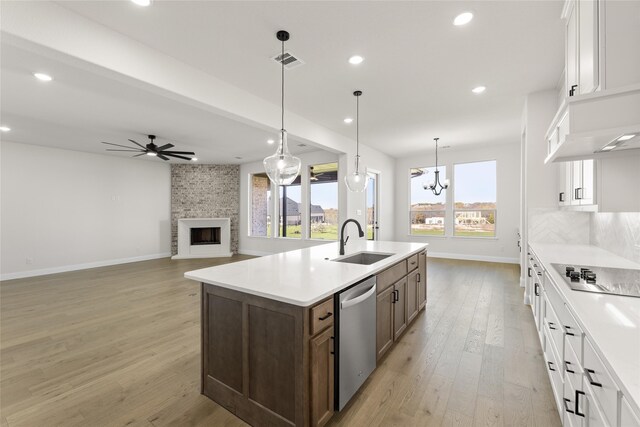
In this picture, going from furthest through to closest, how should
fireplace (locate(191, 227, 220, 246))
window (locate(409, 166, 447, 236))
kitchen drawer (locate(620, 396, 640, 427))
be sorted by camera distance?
1. fireplace (locate(191, 227, 220, 246))
2. window (locate(409, 166, 447, 236))
3. kitchen drawer (locate(620, 396, 640, 427))

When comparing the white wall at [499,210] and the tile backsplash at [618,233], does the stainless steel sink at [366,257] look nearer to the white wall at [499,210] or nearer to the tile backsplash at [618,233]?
the tile backsplash at [618,233]

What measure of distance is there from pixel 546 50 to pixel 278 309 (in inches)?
140

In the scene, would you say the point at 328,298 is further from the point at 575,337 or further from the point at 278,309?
the point at 575,337

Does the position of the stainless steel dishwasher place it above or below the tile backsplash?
below

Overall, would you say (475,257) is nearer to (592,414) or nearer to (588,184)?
(588,184)

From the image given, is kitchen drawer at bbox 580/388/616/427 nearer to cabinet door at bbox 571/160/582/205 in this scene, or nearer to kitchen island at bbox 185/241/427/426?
kitchen island at bbox 185/241/427/426

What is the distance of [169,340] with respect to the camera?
2.94 metres

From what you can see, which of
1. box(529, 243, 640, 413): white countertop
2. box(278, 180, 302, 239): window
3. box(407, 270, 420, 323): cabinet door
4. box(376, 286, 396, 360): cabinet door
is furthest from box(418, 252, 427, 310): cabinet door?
box(278, 180, 302, 239): window

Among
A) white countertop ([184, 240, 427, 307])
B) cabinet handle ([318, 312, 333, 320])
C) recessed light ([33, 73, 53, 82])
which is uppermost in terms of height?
recessed light ([33, 73, 53, 82])

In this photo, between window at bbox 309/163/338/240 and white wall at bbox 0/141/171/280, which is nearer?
white wall at bbox 0/141/171/280

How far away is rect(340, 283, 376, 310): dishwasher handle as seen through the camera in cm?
180

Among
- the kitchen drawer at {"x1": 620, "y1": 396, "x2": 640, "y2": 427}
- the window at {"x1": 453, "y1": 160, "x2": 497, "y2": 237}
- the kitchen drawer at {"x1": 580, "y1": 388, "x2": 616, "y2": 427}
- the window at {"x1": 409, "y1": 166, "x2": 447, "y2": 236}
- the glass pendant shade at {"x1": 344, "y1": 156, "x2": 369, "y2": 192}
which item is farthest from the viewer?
the window at {"x1": 409, "y1": 166, "x2": 447, "y2": 236}

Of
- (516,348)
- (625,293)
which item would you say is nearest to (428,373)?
(516,348)

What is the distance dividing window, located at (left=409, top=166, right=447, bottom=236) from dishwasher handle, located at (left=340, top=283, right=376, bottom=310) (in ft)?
20.2
